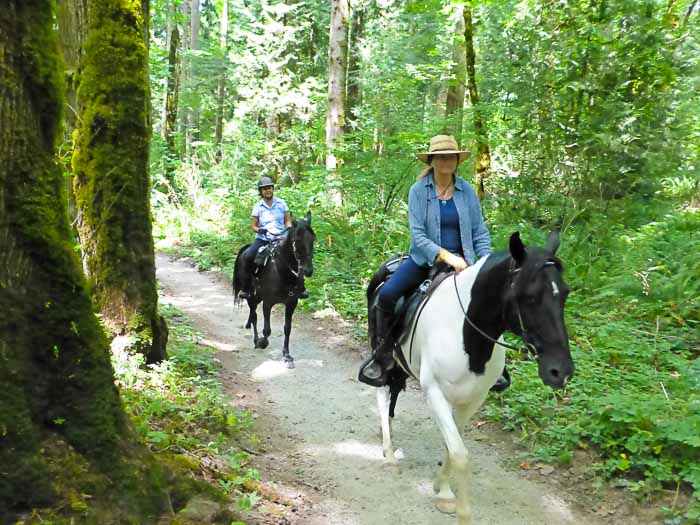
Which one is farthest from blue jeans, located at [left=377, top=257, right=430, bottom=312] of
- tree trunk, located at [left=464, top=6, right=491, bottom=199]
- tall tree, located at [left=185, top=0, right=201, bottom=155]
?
tall tree, located at [left=185, top=0, right=201, bottom=155]

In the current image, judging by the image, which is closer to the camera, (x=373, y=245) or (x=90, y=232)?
(x=90, y=232)

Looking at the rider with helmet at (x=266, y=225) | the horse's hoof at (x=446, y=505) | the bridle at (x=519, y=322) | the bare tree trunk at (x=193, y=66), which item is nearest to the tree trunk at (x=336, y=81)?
the rider with helmet at (x=266, y=225)

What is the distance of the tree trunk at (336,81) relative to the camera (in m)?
15.0

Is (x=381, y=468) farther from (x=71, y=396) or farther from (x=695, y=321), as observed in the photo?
(x=695, y=321)

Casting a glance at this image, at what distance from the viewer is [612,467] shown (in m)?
4.91

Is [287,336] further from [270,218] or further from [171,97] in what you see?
[171,97]

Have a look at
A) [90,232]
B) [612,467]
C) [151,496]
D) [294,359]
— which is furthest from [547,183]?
[151,496]

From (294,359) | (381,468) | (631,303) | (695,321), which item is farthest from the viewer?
(294,359)

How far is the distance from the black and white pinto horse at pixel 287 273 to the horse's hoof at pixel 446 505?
4.19m

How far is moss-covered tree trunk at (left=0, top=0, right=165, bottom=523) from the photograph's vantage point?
261 cm

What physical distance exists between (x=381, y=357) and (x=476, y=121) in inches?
351

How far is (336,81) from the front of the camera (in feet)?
50.2

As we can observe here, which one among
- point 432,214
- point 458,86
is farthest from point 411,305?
point 458,86

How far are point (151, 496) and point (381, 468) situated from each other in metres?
2.72
